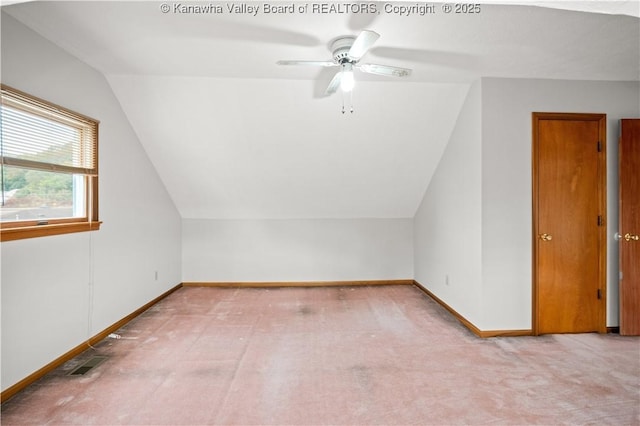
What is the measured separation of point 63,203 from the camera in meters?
2.72

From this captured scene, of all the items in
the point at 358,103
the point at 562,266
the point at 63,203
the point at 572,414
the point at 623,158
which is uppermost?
the point at 358,103

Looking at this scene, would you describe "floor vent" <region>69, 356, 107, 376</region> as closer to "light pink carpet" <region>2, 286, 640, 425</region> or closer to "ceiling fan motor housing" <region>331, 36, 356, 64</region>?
"light pink carpet" <region>2, 286, 640, 425</region>

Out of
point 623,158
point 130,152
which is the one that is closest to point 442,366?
point 623,158

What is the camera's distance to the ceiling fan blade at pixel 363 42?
191 centimetres

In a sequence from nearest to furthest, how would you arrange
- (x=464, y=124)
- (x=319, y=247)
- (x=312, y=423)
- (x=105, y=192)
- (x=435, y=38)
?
1. (x=312, y=423)
2. (x=435, y=38)
3. (x=105, y=192)
4. (x=464, y=124)
5. (x=319, y=247)

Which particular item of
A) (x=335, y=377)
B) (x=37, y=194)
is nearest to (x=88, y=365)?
(x=37, y=194)

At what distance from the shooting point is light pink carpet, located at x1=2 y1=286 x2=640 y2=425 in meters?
1.99

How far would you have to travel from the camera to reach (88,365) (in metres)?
2.57

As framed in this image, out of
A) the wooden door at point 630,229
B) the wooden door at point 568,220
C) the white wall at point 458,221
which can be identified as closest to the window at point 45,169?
the white wall at point 458,221

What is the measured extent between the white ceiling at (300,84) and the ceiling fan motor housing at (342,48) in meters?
0.06

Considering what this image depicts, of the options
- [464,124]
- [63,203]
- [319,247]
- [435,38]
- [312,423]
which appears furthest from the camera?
[319,247]

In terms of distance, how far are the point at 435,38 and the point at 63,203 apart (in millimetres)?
3205

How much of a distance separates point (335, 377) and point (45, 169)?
2.63 meters

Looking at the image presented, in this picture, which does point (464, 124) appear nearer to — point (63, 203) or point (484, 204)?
point (484, 204)
